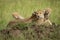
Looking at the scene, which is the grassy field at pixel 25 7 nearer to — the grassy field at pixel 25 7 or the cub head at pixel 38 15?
the grassy field at pixel 25 7

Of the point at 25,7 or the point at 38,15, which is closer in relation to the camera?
the point at 38,15

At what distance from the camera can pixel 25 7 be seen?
4.08 meters

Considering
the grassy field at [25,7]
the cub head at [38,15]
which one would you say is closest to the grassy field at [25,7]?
the grassy field at [25,7]

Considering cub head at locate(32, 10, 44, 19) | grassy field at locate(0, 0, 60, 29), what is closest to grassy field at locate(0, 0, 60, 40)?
grassy field at locate(0, 0, 60, 29)

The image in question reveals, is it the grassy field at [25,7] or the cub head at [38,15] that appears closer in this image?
the cub head at [38,15]

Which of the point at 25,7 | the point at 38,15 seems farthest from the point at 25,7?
the point at 38,15

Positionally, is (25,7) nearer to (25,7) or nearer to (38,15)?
(25,7)

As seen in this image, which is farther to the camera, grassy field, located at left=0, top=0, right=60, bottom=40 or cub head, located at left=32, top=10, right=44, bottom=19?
grassy field, located at left=0, top=0, right=60, bottom=40

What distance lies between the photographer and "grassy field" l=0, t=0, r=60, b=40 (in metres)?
3.80

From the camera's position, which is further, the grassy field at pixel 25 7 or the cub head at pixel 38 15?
the grassy field at pixel 25 7

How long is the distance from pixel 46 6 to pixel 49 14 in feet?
1.46

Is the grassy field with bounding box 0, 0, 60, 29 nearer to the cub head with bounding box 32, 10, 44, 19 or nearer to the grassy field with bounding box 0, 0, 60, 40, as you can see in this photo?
the grassy field with bounding box 0, 0, 60, 40

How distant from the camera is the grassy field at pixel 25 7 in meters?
3.80

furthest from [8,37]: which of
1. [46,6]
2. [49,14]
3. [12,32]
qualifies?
[46,6]
